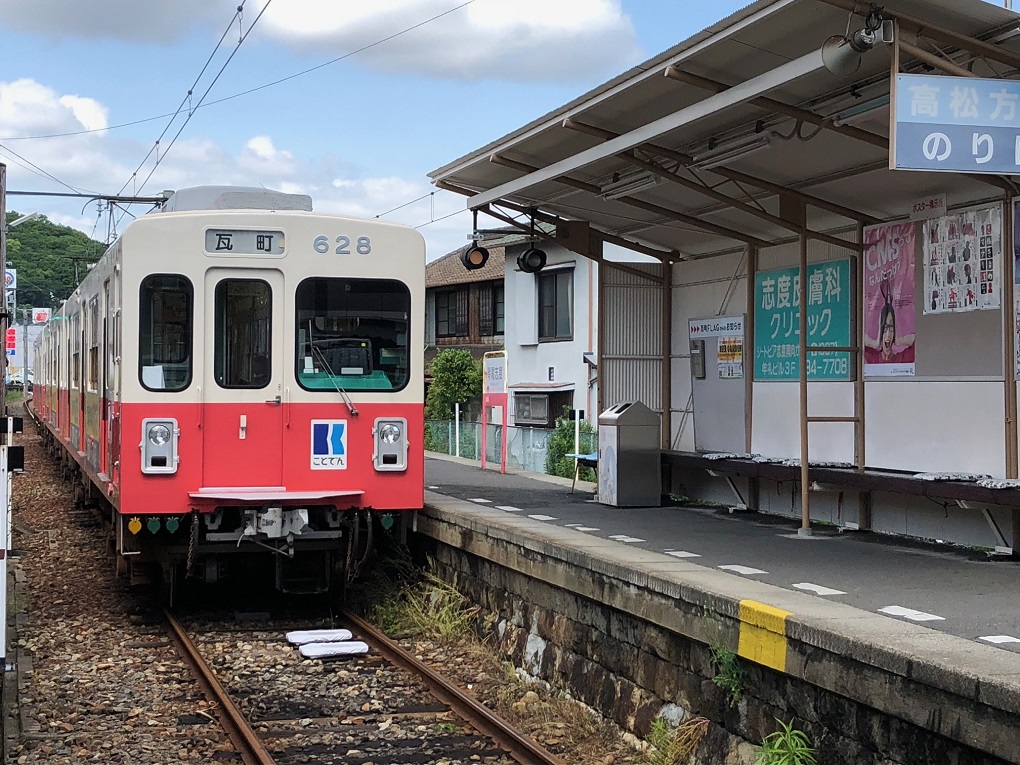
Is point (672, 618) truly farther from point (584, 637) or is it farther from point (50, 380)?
point (50, 380)

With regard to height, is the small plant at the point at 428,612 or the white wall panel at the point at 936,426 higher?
the white wall panel at the point at 936,426

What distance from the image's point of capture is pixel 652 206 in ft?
33.7

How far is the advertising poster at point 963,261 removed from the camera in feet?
25.4

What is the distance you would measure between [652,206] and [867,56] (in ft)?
11.9

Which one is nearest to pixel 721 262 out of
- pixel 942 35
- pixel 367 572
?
pixel 367 572

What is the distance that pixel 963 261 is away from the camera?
26.3 ft

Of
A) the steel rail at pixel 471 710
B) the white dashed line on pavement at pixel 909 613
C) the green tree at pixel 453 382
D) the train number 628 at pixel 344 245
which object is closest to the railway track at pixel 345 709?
the steel rail at pixel 471 710

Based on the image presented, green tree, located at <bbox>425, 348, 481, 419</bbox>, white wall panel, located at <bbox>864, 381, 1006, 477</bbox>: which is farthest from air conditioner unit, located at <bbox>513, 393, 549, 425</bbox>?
white wall panel, located at <bbox>864, 381, 1006, 477</bbox>

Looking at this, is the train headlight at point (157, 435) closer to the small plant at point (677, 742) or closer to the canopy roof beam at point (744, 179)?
the canopy roof beam at point (744, 179)

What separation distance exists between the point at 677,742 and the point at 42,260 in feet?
221

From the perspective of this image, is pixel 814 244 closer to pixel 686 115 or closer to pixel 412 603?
pixel 686 115

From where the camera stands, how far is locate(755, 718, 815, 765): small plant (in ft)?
16.4

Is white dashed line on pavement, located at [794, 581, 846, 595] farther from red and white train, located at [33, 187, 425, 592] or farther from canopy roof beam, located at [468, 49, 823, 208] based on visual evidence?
red and white train, located at [33, 187, 425, 592]

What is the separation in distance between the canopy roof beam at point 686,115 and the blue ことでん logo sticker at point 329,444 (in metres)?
2.39
